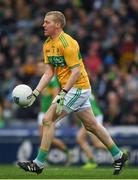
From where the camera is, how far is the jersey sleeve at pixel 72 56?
1360 cm

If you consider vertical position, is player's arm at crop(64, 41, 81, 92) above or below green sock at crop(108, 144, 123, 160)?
above

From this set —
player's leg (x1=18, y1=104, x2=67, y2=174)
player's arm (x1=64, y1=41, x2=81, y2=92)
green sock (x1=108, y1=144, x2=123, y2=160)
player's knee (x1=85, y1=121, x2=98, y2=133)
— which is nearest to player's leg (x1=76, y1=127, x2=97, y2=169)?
green sock (x1=108, y1=144, x2=123, y2=160)

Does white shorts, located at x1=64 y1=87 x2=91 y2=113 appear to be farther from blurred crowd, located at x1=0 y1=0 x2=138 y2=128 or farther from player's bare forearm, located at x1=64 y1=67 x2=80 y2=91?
blurred crowd, located at x1=0 y1=0 x2=138 y2=128

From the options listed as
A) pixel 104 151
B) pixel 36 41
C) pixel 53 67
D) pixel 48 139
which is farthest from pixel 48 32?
pixel 36 41

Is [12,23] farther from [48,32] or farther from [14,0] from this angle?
[48,32]

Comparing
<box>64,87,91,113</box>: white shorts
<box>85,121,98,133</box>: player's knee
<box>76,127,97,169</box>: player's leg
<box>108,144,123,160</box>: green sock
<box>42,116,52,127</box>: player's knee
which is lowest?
<box>76,127,97,169</box>: player's leg

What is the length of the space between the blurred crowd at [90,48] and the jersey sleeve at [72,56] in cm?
825

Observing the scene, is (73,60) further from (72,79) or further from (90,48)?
(90,48)

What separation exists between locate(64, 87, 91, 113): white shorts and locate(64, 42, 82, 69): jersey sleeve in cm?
50

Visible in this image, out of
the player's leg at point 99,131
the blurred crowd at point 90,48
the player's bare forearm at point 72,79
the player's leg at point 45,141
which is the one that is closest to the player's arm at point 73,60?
the player's bare forearm at point 72,79

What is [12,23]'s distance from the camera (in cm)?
2636

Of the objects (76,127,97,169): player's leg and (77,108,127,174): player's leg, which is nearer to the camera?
(77,108,127,174): player's leg

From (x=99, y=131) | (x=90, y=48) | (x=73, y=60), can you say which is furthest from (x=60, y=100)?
(x=90, y=48)

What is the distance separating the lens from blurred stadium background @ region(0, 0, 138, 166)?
21.6 metres
